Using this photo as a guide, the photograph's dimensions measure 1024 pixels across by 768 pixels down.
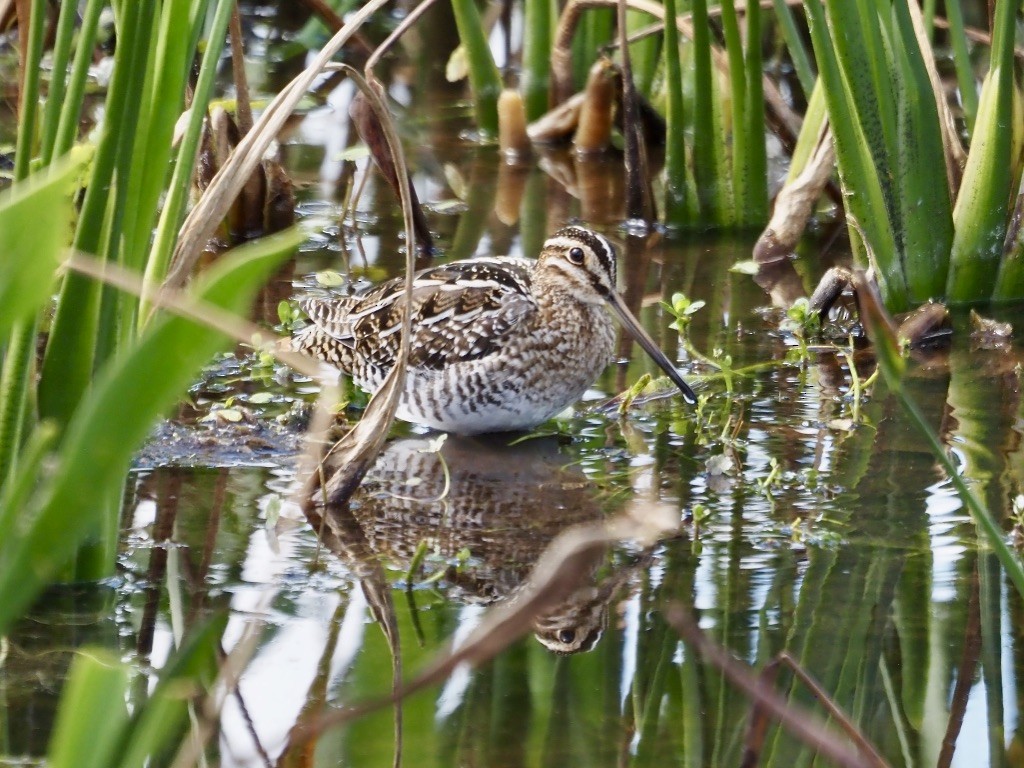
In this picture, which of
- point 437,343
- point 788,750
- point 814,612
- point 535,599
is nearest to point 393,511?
point 437,343

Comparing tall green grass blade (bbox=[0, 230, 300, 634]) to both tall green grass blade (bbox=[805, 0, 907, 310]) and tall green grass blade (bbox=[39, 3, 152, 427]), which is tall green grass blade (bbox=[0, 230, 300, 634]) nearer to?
tall green grass blade (bbox=[39, 3, 152, 427])

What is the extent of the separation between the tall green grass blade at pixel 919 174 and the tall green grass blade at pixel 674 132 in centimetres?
108

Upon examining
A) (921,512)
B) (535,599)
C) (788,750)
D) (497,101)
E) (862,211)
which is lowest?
(788,750)

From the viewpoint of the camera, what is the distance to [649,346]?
4871mm

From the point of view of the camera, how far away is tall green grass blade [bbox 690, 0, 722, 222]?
5.84 m

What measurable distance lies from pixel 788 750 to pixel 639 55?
17.5ft

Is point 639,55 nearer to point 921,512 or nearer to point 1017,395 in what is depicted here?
point 1017,395

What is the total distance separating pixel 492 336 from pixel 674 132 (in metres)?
1.77

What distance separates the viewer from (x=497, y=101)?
7816 mm

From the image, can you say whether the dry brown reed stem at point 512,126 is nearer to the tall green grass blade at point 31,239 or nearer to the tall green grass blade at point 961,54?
the tall green grass blade at point 961,54

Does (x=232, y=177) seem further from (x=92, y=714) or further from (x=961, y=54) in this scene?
(x=961, y=54)

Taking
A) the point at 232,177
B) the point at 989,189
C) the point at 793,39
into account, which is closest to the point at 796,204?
the point at 793,39

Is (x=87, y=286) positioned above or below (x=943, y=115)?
below

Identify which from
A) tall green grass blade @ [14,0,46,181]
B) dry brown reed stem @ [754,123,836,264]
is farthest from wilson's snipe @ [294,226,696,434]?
tall green grass blade @ [14,0,46,181]
